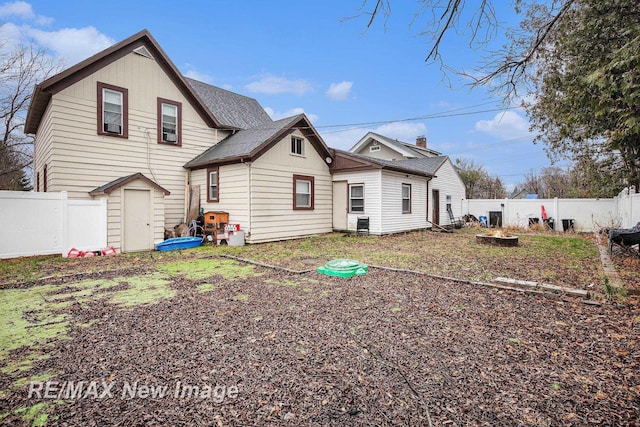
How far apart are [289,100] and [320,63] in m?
6.77

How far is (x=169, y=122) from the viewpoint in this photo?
11.6m

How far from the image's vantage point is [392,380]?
8.39ft

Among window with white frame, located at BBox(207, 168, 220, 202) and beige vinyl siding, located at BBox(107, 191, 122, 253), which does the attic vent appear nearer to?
window with white frame, located at BBox(207, 168, 220, 202)

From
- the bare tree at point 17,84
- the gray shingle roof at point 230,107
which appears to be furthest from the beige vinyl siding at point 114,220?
the bare tree at point 17,84

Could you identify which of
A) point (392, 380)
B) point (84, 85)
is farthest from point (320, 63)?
point (392, 380)

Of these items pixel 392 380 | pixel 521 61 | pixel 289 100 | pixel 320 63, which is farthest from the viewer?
pixel 289 100

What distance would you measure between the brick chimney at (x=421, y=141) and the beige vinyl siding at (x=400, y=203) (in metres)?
Result: 11.6

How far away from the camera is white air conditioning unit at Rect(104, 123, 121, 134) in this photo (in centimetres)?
1011

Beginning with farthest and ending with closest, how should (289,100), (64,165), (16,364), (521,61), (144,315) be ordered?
(289,100)
(64,165)
(521,61)
(144,315)
(16,364)

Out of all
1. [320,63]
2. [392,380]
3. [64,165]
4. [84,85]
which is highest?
[320,63]

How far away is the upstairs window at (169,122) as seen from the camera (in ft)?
37.0

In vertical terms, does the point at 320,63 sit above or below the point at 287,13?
above

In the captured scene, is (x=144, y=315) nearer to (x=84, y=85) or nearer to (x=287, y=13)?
(x=287, y=13)

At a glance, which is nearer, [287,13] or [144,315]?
[144,315]
